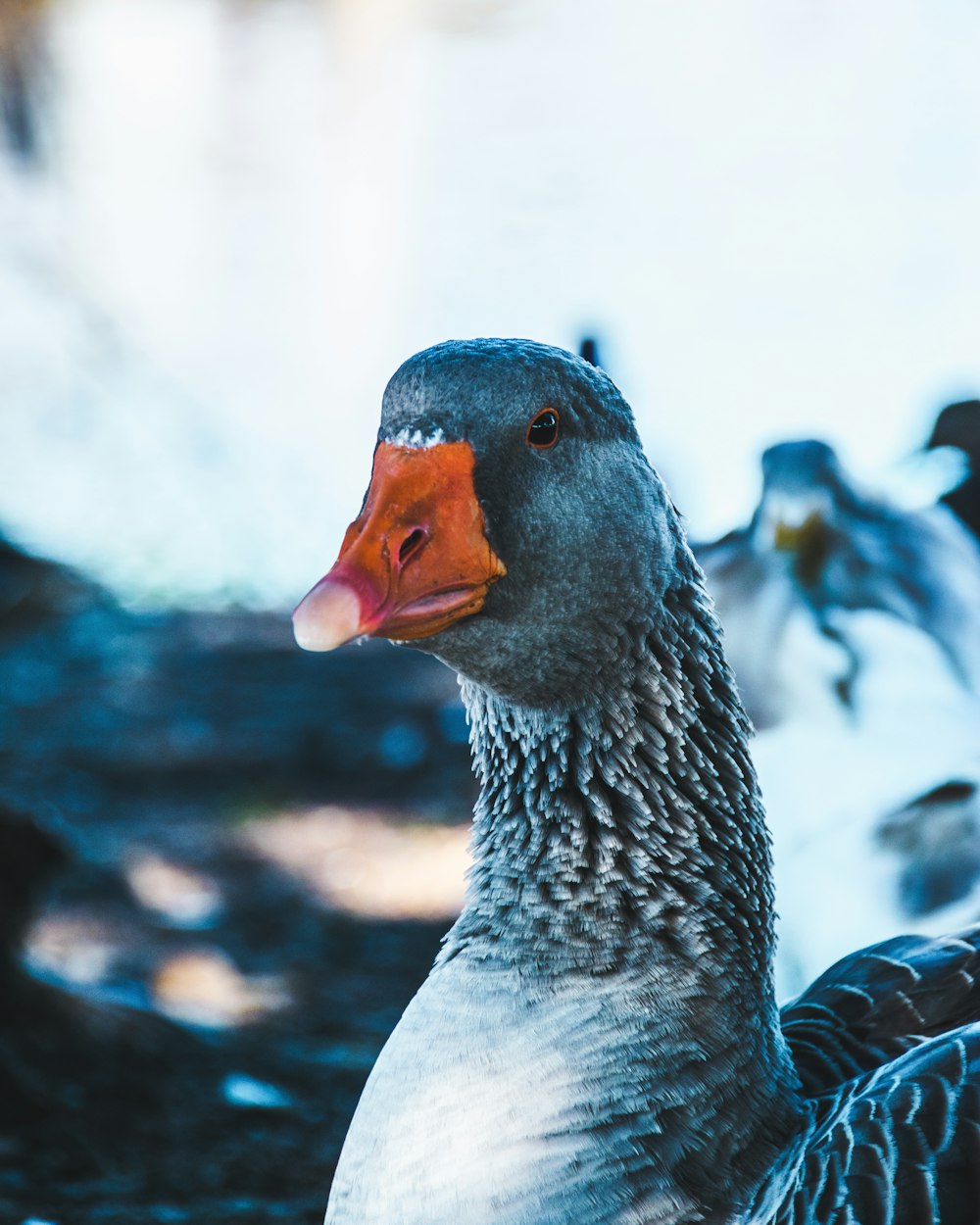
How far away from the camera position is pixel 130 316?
340 inches

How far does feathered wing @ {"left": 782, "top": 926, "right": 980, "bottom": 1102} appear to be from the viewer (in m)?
2.23

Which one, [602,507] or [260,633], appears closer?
[602,507]

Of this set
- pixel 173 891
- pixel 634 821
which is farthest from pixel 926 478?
pixel 173 891

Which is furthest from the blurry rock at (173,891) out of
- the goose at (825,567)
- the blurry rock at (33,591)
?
the blurry rock at (33,591)

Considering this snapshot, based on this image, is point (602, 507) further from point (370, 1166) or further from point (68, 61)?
point (68, 61)

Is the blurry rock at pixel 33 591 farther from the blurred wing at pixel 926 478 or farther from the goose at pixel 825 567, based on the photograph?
the blurred wing at pixel 926 478

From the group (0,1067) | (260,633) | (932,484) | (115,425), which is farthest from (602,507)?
(115,425)

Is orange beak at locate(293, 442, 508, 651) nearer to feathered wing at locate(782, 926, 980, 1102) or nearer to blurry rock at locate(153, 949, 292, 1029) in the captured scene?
feathered wing at locate(782, 926, 980, 1102)

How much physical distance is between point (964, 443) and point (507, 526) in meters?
2.48

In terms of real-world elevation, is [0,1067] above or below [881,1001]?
above

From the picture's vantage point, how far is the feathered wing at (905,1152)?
1723 mm

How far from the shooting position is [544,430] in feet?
6.31

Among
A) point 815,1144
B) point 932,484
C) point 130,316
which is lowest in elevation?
point 815,1144

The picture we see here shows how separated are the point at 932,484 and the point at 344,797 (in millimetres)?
2441
